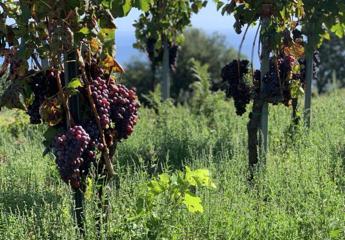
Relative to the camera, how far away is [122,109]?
3.12 metres

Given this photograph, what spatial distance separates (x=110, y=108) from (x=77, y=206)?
53 centimetres

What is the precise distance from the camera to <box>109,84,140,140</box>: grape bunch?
3.13 meters

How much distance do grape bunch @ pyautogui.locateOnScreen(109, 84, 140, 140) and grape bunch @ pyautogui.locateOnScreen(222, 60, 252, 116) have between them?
5.87ft

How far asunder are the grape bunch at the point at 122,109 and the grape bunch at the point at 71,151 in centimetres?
26

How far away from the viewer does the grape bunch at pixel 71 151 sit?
113 inches

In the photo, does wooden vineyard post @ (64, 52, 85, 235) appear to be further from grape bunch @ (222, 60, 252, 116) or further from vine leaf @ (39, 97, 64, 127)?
grape bunch @ (222, 60, 252, 116)

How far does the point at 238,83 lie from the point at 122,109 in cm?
192

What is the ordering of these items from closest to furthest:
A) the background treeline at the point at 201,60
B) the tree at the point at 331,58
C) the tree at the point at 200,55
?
1. the background treeline at the point at 201,60
2. the tree at the point at 200,55
3. the tree at the point at 331,58

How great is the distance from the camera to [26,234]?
3.11 meters

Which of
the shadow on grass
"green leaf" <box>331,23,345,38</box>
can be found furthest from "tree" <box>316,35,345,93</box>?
the shadow on grass

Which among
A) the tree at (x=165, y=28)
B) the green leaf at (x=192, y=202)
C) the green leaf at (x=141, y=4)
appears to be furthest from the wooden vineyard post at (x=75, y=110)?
the tree at (x=165, y=28)

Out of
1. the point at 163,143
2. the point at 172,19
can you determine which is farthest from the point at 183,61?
the point at 163,143

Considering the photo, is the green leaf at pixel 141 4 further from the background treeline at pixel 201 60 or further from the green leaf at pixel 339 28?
the background treeline at pixel 201 60

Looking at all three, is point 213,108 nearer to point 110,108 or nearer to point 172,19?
point 172,19
